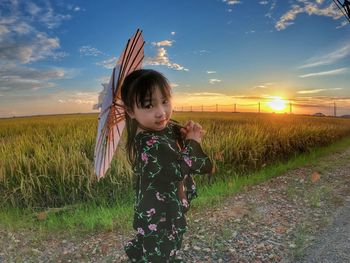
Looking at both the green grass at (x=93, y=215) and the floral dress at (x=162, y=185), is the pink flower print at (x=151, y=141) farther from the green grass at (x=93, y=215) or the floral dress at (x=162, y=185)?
the green grass at (x=93, y=215)

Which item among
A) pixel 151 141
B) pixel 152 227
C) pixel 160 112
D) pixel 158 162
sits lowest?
pixel 152 227

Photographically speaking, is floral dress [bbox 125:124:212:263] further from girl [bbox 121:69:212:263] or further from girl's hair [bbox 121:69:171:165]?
girl's hair [bbox 121:69:171:165]

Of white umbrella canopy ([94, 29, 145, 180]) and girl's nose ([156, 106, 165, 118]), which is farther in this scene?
white umbrella canopy ([94, 29, 145, 180])

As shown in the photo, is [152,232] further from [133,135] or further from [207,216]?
[207,216]

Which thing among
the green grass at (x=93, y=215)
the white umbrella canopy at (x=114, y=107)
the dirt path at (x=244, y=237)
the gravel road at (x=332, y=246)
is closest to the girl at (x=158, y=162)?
the white umbrella canopy at (x=114, y=107)

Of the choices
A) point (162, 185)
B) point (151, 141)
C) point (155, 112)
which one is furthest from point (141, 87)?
point (162, 185)

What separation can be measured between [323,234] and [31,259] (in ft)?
10.0

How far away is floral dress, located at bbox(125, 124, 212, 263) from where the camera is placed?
7.38ft

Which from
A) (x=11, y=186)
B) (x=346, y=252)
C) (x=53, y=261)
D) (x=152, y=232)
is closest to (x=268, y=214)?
(x=346, y=252)

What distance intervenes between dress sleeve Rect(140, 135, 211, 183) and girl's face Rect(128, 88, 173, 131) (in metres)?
0.08

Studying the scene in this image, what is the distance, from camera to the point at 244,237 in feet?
13.9

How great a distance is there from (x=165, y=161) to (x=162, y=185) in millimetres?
155

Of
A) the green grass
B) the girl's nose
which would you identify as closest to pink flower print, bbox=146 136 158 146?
the girl's nose

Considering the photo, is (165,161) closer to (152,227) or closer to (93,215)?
(152,227)
